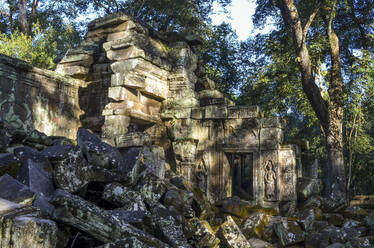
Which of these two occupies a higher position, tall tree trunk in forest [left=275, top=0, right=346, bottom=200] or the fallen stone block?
tall tree trunk in forest [left=275, top=0, right=346, bottom=200]

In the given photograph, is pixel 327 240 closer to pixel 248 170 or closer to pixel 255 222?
pixel 255 222

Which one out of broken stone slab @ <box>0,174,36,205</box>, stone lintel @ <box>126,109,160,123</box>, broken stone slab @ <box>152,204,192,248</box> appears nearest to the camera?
broken stone slab @ <box>0,174,36,205</box>

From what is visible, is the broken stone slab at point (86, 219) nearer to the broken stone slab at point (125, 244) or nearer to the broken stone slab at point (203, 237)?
the broken stone slab at point (125, 244)

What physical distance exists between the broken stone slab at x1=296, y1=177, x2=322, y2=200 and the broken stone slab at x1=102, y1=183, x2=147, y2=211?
4462 mm

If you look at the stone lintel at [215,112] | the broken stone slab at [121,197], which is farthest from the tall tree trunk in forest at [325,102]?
the broken stone slab at [121,197]

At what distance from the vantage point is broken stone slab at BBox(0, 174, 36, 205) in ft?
9.52

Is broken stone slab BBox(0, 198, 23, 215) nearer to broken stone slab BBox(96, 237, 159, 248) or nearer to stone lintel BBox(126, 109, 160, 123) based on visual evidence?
broken stone slab BBox(96, 237, 159, 248)

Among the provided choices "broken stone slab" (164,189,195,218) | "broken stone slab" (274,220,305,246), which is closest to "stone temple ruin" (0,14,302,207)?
"broken stone slab" (164,189,195,218)

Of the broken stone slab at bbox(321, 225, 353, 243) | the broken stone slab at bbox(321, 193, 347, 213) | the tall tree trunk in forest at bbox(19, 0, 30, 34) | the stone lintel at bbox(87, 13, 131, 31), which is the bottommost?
the broken stone slab at bbox(321, 225, 353, 243)

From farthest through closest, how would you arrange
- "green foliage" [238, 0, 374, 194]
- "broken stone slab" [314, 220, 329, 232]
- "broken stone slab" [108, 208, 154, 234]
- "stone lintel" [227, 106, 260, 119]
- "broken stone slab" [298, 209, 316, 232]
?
"green foliage" [238, 0, 374, 194], "stone lintel" [227, 106, 260, 119], "broken stone slab" [314, 220, 329, 232], "broken stone slab" [298, 209, 316, 232], "broken stone slab" [108, 208, 154, 234]

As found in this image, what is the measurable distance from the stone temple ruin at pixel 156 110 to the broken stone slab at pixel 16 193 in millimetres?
3405

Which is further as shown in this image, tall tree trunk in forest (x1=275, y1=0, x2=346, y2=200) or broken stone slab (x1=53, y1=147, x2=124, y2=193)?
tall tree trunk in forest (x1=275, y1=0, x2=346, y2=200)

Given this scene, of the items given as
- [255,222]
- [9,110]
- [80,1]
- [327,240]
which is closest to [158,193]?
[255,222]

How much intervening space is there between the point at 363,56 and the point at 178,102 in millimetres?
6990
